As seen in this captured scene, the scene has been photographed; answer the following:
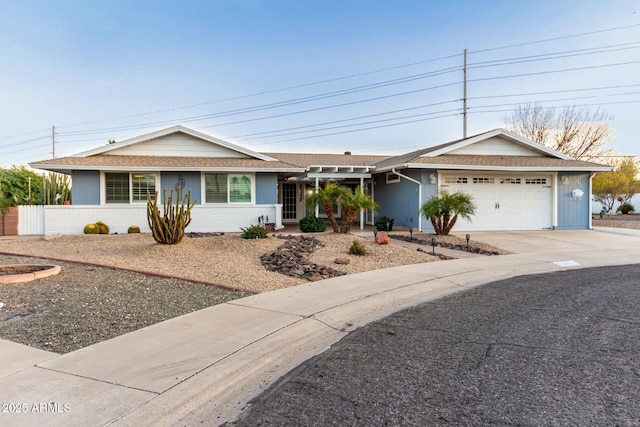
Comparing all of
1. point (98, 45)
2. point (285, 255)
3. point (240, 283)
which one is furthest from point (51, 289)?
point (98, 45)

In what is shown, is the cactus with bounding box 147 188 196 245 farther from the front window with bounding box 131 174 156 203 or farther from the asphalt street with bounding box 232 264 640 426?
the asphalt street with bounding box 232 264 640 426

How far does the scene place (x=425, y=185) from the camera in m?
18.2

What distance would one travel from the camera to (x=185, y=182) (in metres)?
17.2

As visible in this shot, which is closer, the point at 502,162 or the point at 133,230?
the point at 133,230

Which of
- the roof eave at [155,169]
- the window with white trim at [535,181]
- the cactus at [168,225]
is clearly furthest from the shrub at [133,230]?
the window with white trim at [535,181]

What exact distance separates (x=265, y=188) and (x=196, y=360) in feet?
45.4

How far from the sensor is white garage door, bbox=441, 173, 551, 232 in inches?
744

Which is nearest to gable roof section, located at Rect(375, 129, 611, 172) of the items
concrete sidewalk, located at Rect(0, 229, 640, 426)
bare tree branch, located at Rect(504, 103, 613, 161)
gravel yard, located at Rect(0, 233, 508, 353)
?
gravel yard, located at Rect(0, 233, 508, 353)

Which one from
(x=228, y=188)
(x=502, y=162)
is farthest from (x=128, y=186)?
(x=502, y=162)

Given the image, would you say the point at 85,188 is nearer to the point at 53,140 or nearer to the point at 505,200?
the point at 505,200

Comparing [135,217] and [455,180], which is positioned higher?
[455,180]

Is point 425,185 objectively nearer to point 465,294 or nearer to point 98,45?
point 465,294

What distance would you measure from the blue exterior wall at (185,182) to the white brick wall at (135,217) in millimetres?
618

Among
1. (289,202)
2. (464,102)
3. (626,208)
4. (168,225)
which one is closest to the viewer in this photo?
(168,225)
